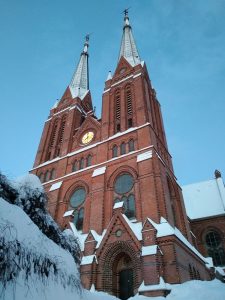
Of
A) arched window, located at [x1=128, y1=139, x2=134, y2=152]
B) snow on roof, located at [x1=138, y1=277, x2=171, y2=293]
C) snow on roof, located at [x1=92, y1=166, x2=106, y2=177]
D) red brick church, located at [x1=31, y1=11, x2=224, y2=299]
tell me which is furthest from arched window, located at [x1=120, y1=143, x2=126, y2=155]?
snow on roof, located at [x1=138, y1=277, x2=171, y2=293]

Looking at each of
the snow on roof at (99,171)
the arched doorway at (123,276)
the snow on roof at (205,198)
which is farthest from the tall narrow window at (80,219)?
Answer: the snow on roof at (205,198)

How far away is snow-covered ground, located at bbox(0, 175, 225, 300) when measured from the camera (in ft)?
17.1

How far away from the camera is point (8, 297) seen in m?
4.94

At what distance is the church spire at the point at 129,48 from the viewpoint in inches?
1363

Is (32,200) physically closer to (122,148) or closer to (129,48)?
(122,148)

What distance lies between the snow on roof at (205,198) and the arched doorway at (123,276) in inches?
683

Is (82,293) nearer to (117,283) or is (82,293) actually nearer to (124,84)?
(117,283)

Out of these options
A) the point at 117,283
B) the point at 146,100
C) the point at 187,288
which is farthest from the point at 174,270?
the point at 146,100

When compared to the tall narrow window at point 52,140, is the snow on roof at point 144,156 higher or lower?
lower

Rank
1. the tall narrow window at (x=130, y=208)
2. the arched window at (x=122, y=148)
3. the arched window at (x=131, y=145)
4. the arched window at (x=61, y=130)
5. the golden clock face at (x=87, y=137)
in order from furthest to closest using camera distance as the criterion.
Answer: the arched window at (x=61, y=130), the golden clock face at (x=87, y=137), the arched window at (x=122, y=148), the arched window at (x=131, y=145), the tall narrow window at (x=130, y=208)

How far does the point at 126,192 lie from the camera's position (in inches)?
823

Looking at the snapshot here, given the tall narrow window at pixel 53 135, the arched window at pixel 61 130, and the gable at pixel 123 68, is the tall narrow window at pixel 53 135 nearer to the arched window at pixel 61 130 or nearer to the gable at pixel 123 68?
the arched window at pixel 61 130

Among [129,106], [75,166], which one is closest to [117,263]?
[75,166]

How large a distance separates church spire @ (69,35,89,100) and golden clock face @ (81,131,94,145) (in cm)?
885
